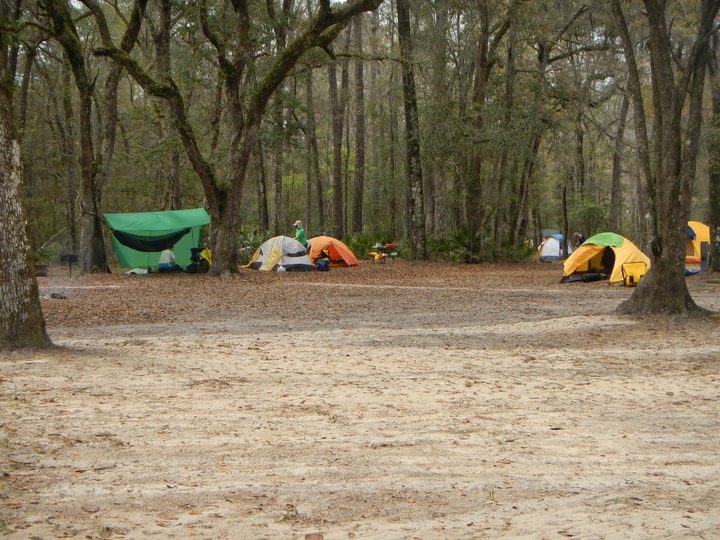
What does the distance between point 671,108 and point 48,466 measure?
1061 centimetres

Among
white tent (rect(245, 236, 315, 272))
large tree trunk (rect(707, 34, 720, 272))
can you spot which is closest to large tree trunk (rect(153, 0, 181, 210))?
white tent (rect(245, 236, 315, 272))

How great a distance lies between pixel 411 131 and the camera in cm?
2766

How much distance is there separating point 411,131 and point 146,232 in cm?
938

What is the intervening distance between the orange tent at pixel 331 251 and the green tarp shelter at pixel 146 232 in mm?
3913

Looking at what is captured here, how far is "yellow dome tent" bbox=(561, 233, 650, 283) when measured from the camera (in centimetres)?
1903

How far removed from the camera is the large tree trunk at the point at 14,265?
8.70 metres

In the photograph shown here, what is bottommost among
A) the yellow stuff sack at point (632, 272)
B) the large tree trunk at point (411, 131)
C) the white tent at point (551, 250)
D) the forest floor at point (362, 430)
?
the forest floor at point (362, 430)

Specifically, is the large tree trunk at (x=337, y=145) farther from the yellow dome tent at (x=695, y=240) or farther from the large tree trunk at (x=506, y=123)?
the yellow dome tent at (x=695, y=240)

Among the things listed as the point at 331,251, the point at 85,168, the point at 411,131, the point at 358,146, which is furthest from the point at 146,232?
the point at 358,146

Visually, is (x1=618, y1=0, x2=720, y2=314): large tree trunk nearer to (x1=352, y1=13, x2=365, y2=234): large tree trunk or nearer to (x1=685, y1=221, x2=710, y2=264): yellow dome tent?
(x1=685, y1=221, x2=710, y2=264): yellow dome tent

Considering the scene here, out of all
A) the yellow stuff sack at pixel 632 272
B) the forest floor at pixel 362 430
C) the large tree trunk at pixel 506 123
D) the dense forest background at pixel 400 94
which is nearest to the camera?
the forest floor at pixel 362 430

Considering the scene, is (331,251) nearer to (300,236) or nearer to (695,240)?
(300,236)

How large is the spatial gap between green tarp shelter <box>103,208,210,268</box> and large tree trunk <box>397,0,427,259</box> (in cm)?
737

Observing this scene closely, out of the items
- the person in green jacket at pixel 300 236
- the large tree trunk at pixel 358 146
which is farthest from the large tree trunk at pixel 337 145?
the person in green jacket at pixel 300 236
